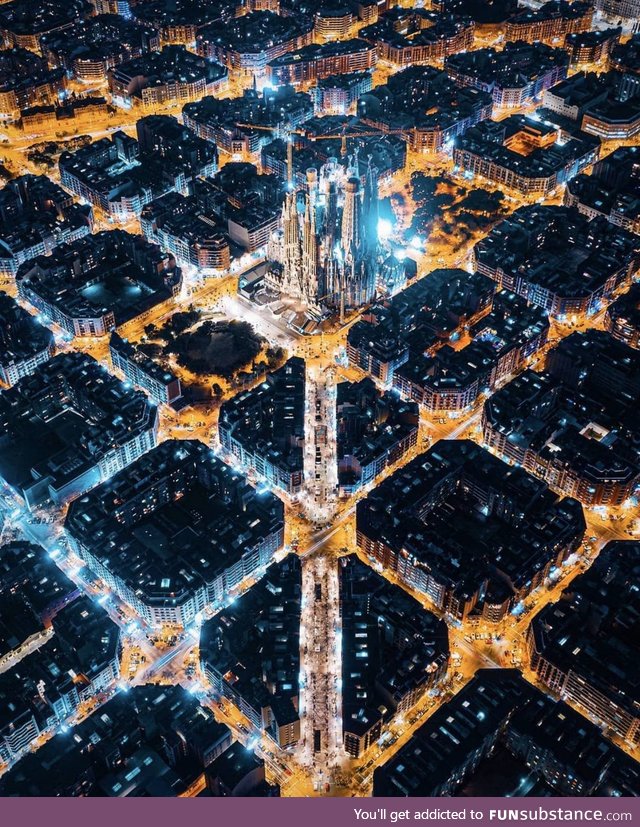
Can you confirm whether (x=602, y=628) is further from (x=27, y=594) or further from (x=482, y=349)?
(x=27, y=594)

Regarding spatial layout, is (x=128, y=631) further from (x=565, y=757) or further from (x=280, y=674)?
(x=565, y=757)

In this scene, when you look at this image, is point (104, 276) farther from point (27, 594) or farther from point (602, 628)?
point (602, 628)

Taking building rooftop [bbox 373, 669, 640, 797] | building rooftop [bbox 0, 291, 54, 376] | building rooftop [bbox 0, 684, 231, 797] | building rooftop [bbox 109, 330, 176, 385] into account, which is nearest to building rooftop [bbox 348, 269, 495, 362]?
building rooftop [bbox 109, 330, 176, 385]

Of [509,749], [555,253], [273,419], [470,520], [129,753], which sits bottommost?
[509,749]

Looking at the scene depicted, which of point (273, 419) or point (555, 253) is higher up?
point (555, 253)

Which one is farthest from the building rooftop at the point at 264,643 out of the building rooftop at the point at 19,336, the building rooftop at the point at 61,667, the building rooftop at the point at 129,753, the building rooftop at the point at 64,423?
the building rooftop at the point at 19,336

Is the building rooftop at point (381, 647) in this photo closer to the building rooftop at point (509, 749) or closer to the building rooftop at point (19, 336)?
the building rooftop at point (509, 749)

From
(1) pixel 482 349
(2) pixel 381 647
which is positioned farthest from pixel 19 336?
(2) pixel 381 647

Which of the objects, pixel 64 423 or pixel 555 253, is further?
pixel 555 253

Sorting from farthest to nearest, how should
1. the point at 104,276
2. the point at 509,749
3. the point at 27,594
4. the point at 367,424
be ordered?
1. the point at 104,276
2. the point at 367,424
3. the point at 27,594
4. the point at 509,749

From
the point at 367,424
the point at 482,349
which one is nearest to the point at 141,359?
the point at 367,424

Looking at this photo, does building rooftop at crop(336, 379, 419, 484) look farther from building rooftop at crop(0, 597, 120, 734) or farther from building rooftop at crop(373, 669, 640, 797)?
building rooftop at crop(0, 597, 120, 734)

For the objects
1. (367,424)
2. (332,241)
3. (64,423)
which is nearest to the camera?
(367,424)

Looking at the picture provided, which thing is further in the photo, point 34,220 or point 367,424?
point 34,220
